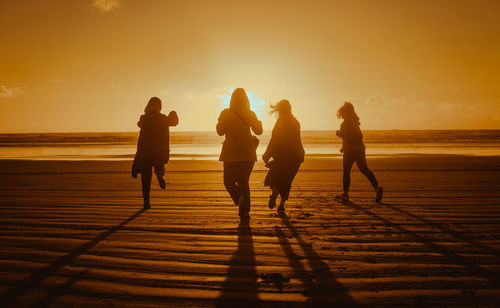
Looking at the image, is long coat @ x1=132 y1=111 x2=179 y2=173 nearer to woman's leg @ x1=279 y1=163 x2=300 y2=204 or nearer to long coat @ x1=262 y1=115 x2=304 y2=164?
long coat @ x1=262 y1=115 x2=304 y2=164

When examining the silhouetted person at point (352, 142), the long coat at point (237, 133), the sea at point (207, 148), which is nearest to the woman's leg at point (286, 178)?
the long coat at point (237, 133)

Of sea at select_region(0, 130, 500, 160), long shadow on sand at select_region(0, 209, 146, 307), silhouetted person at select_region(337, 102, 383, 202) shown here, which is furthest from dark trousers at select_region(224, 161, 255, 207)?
sea at select_region(0, 130, 500, 160)

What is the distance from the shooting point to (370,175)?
6164 millimetres

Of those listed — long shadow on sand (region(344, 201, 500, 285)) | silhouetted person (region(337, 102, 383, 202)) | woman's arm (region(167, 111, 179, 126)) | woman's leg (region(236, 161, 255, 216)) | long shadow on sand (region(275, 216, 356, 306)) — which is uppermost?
woman's arm (region(167, 111, 179, 126))

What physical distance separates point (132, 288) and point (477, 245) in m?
3.51

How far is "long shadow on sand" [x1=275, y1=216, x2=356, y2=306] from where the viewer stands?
94.5 inches

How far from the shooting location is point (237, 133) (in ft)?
16.3

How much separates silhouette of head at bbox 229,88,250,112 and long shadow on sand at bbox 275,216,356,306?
2205mm

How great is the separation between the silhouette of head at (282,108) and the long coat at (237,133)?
1.58 ft

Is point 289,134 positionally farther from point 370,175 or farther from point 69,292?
point 69,292

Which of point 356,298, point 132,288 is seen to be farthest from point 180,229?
point 356,298

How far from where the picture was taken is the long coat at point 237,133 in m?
4.92

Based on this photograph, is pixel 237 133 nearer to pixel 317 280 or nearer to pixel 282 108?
pixel 282 108

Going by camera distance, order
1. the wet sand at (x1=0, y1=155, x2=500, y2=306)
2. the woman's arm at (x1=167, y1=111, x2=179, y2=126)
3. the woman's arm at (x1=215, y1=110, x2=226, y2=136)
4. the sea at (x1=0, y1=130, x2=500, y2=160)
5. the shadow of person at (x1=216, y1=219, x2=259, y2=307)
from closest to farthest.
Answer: the shadow of person at (x1=216, y1=219, x2=259, y2=307), the wet sand at (x1=0, y1=155, x2=500, y2=306), the woman's arm at (x1=215, y1=110, x2=226, y2=136), the woman's arm at (x1=167, y1=111, x2=179, y2=126), the sea at (x1=0, y1=130, x2=500, y2=160)
